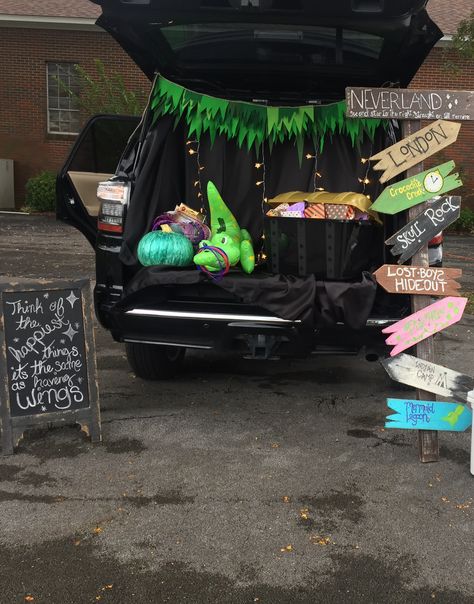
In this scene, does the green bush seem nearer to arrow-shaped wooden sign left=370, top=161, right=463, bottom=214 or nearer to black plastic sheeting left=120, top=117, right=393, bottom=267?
black plastic sheeting left=120, top=117, right=393, bottom=267

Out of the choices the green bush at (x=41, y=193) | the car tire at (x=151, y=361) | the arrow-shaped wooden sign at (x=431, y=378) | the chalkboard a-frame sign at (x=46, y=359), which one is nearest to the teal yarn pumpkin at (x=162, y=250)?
the chalkboard a-frame sign at (x=46, y=359)

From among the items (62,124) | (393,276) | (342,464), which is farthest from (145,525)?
(62,124)

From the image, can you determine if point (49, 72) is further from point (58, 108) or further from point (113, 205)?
point (113, 205)

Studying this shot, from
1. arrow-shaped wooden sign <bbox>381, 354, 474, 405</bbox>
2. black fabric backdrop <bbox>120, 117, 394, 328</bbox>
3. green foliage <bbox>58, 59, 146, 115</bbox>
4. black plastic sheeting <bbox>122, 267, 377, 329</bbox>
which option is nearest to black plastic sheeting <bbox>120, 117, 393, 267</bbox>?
black fabric backdrop <bbox>120, 117, 394, 328</bbox>

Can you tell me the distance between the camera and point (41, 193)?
18.1 meters

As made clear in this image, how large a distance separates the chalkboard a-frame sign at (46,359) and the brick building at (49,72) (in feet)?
49.9

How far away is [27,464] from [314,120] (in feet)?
9.85

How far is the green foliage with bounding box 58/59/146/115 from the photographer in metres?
16.2

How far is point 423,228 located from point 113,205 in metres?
1.97

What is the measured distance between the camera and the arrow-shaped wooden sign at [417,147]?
12.5ft

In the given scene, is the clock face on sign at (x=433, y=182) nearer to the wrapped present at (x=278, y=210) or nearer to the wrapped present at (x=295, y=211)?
the wrapped present at (x=295, y=211)

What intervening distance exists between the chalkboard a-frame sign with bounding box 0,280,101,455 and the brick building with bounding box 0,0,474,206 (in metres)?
15.2

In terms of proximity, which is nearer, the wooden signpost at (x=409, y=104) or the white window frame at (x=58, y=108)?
the wooden signpost at (x=409, y=104)

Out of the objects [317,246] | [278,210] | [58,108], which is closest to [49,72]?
[58,108]
